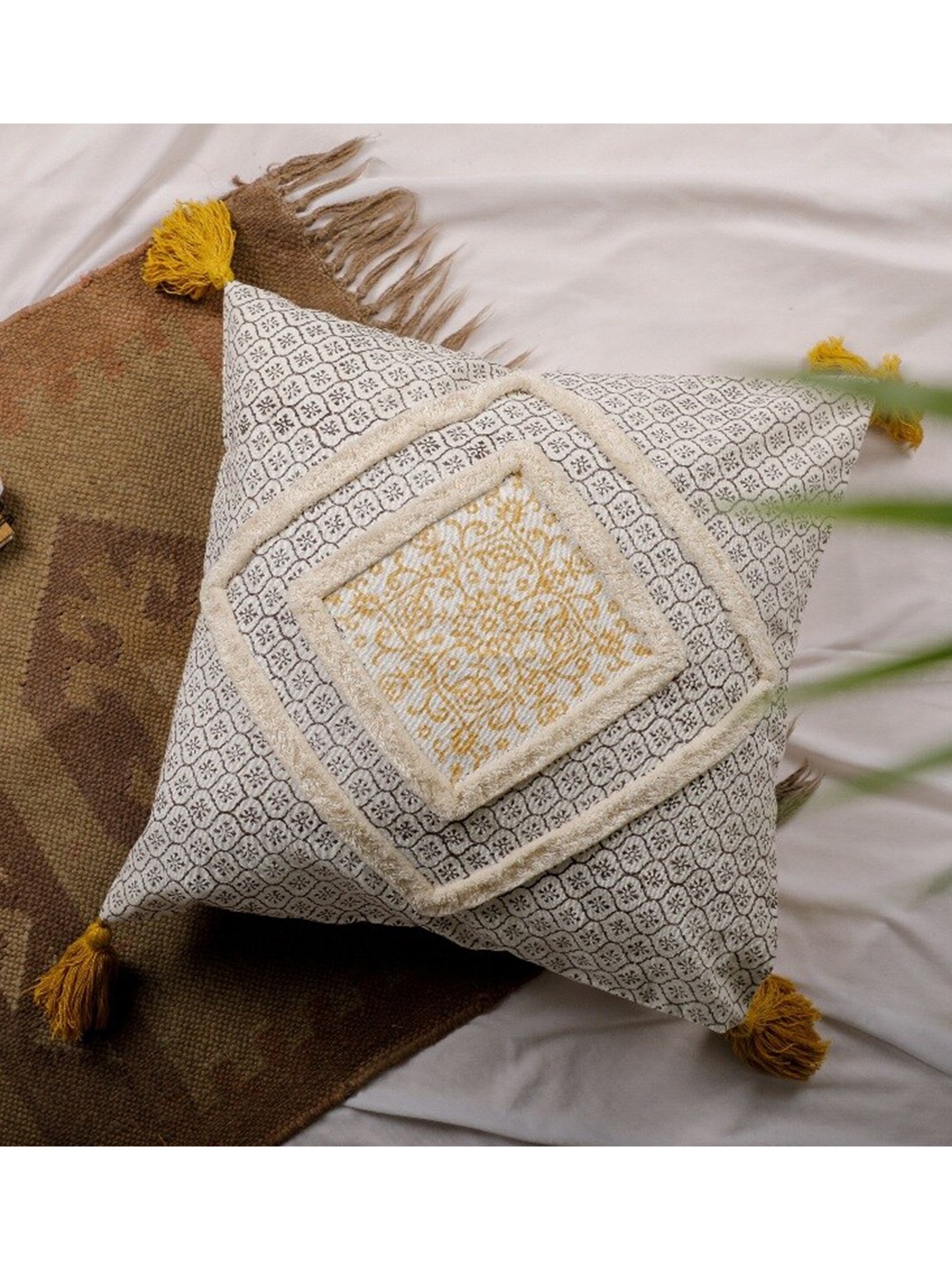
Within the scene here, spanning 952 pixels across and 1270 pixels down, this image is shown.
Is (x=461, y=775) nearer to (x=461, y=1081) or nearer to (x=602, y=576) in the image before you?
(x=602, y=576)

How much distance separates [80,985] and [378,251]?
73 centimetres

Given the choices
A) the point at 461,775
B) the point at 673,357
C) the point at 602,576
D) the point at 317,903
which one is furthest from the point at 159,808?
the point at 673,357

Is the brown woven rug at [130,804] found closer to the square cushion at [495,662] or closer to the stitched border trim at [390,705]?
the square cushion at [495,662]

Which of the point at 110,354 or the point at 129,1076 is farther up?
the point at 110,354

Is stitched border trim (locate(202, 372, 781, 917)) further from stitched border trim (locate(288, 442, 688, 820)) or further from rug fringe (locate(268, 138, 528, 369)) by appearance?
rug fringe (locate(268, 138, 528, 369))

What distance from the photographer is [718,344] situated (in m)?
1.06

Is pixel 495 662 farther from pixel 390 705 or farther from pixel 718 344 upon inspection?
pixel 718 344

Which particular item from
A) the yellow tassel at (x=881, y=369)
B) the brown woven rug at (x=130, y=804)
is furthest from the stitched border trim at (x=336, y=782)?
the yellow tassel at (x=881, y=369)

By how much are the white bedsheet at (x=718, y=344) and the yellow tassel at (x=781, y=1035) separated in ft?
0.15

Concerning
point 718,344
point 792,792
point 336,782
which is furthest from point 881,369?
point 336,782

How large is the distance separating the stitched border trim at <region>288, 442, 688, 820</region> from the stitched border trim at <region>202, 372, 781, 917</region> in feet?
0.15

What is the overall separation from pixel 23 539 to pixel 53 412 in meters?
0.12

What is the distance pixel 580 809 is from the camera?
0.75 metres

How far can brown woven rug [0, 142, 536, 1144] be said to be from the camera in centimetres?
98
